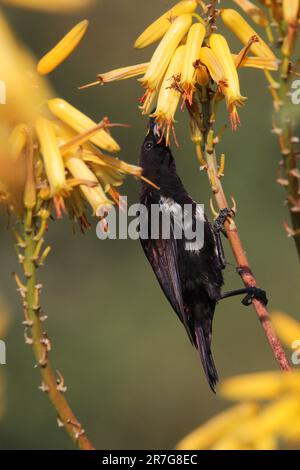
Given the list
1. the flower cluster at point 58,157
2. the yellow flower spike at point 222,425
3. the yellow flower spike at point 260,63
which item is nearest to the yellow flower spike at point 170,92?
the yellow flower spike at point 260,63

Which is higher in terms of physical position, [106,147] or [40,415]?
[106,147]

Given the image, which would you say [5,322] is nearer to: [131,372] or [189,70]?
[189,70]

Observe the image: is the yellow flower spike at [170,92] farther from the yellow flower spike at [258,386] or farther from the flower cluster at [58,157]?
the yellow flower spike at [258,386]

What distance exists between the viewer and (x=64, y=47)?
1.58 meters

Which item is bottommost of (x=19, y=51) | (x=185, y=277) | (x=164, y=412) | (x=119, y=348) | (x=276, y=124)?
(x=164, y=412)

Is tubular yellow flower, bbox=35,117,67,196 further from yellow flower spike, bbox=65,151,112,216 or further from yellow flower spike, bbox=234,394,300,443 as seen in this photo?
yellow flower spike, bbox=234,394,300,443

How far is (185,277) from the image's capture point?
3.95 metres

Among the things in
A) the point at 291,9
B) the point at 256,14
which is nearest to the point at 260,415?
the point at 291,9

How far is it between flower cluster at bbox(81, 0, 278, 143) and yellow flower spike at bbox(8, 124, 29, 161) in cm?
42

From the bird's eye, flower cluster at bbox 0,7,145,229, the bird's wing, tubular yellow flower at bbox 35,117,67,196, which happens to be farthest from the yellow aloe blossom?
the bird's eye

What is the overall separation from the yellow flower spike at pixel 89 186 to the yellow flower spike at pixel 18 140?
129mm

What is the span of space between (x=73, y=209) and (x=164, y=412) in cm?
555

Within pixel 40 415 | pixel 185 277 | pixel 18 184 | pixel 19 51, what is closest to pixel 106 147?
pixel 18 184

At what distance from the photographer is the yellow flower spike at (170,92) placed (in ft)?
6.25
